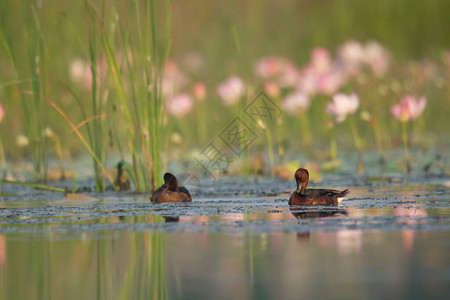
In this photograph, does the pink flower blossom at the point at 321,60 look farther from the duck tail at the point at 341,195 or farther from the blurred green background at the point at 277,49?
the duck tail at the point at 341,195

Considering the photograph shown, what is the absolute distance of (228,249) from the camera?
18.6ft

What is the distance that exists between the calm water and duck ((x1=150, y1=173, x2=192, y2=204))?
143 mm

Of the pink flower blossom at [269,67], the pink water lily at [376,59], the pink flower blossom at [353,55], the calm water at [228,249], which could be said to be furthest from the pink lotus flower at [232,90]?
the calm water at [228,249]

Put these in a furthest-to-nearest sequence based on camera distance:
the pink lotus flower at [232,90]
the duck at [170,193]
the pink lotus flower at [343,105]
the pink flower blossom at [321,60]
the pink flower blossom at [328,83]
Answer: the pink flower blossom at [321,60], the pink lotus flower at [232,90], the pink flower blossom at [328,83], the pink lotus flower at [343,105], the duck at [170,193]

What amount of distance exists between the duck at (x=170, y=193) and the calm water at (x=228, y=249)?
143mm

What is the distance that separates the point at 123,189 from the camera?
33.7 ft

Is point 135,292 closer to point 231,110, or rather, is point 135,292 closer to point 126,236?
point 126,236

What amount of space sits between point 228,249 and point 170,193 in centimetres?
306

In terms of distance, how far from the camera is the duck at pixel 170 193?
8600 mm

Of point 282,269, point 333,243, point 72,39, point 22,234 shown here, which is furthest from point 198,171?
point 282,269

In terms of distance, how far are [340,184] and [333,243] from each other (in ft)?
15.3

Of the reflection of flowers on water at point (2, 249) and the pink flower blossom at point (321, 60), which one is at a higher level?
the pink flower blossom at point (321, 60)

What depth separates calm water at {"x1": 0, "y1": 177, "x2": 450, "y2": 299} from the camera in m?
4.53

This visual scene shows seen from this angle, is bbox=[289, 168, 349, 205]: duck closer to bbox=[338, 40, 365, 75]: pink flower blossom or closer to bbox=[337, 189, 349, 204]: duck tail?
bbox=[337, 189, 349, 204]: duck tail
